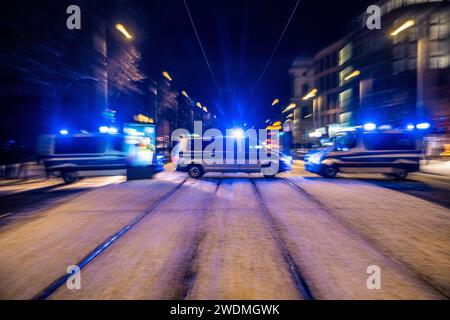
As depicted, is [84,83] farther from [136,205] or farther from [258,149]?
[136,205]

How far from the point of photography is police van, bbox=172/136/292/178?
Result: 43.0ft

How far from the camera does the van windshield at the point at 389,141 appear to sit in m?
12.0

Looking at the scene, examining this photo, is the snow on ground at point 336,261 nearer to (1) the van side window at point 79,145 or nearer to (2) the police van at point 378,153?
(2) the police van at point 378,153

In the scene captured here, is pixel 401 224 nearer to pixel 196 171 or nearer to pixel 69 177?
pixel 196 171

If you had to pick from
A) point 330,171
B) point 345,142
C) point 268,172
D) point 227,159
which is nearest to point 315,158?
point 330,171

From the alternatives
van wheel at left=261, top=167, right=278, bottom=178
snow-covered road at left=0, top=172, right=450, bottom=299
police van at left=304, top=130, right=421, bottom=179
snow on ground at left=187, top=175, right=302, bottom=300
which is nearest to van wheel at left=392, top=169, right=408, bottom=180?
police van at left=304, top=130, right=421, bottom=179

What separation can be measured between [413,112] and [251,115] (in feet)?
355

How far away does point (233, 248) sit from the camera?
14.9ft

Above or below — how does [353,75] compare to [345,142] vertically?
above

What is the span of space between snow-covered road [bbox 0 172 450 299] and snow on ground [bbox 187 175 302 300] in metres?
0.01

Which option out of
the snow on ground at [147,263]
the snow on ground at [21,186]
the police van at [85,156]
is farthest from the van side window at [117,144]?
the snow on ground at [147,263]

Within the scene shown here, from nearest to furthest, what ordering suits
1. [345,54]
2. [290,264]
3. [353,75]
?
[290,264] → [353,75] → [345,54]

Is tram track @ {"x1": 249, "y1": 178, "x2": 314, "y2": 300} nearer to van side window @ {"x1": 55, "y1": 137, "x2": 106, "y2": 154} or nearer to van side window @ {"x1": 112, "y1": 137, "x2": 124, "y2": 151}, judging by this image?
van side window @ {"x1": 112, "y1": 137, "x2": 124, "y2": 151}

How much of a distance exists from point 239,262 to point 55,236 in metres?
3.66
